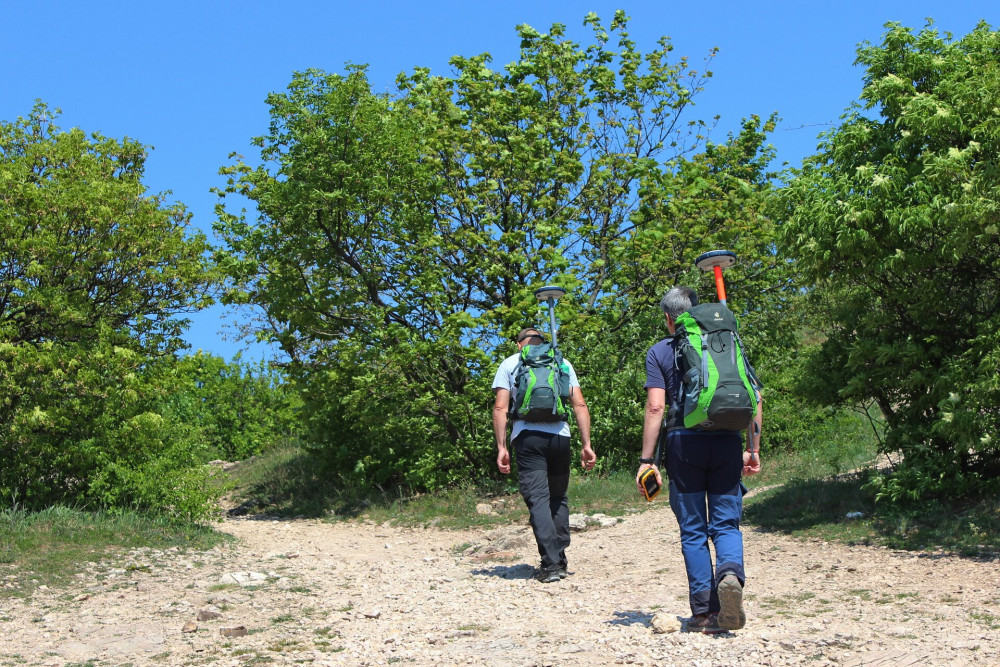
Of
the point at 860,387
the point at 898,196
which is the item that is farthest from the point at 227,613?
the point at 898,196

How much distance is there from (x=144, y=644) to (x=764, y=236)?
411 inches

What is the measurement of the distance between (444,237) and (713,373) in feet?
26.8

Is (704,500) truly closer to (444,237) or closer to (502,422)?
(502,422)

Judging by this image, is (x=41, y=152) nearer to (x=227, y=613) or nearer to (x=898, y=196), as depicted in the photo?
(x=227, y=613)

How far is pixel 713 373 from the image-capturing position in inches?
199

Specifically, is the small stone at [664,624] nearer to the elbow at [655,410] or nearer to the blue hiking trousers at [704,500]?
the blue hiking trousers at [704,500]

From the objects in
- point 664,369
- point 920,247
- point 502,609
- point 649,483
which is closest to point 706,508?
point 649,483

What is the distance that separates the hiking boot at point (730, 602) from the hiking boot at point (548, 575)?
231 cm

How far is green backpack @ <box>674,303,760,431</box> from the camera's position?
16.4 feet

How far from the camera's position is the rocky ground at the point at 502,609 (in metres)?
4.95

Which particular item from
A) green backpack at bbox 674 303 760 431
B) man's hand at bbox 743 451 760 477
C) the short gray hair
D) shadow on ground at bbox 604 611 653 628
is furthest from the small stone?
the short gray hair

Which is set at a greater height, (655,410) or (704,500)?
(655,410)

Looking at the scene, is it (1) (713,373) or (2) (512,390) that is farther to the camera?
(2) (512,390)

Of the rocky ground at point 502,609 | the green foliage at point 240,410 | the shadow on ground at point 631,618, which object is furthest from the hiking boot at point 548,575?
the green foliage at point 240,410
